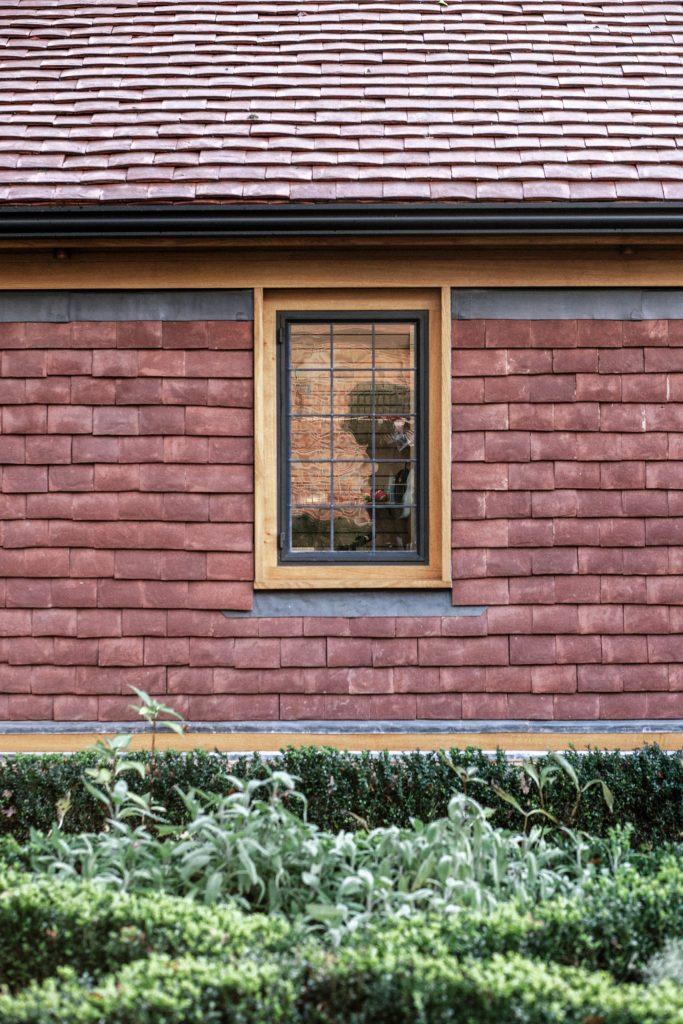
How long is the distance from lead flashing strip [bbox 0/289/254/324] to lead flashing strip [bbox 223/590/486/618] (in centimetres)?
170

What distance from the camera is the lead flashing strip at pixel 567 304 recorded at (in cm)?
534

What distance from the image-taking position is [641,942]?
2672 mm

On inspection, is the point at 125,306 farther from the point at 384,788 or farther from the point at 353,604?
the point at 384,788

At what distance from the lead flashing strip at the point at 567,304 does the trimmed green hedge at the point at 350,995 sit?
383cm

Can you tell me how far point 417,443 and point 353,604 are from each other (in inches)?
41.4

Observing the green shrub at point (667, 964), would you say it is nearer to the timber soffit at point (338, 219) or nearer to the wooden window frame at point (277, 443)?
the wooden window frame at point (277, 443)

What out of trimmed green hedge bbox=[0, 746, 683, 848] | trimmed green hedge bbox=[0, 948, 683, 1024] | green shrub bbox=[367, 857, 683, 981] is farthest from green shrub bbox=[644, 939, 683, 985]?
trimmed green hedge bbox=[0, 746, 683, 848]

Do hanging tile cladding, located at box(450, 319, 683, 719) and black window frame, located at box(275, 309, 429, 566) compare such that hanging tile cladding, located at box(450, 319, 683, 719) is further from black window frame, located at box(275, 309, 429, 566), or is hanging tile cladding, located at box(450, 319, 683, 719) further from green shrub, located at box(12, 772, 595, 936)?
green shrub, located at box(12, 772, 595, 936)

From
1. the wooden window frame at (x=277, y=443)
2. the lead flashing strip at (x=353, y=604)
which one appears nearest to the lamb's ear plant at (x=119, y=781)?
the lead flashing strip at (x=353, y=604)

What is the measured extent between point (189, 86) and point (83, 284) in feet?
5.24

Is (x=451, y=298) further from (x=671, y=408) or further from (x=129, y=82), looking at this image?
(x=129, y=82)

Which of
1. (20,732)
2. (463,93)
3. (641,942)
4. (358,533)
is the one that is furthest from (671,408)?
(20,732)

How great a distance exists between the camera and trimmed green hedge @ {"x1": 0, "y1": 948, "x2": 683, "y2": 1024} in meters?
2.26

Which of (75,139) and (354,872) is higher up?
(75,139)
